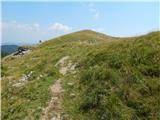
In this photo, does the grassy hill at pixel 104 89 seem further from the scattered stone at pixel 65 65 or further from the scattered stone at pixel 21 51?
the scattered stone at pixel 21 51

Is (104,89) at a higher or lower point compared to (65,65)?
lower

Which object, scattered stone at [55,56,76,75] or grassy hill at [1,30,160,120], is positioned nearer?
grassy hill at [1,30,160,120]

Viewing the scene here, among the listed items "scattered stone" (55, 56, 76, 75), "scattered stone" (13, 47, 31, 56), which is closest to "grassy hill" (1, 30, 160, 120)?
"scattered stone" (55, 56, 76, 75)

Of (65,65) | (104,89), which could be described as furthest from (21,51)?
(104,89)

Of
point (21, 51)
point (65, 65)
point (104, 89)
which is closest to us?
point (104, 89)

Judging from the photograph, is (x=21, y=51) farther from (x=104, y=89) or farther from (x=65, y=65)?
(x=104, y=89)

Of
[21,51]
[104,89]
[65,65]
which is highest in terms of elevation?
[21,51]

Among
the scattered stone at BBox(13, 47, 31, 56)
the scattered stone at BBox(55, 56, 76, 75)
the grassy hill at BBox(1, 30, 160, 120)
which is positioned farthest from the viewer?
the scattered stone at BBox(13, 47, 31, 56)

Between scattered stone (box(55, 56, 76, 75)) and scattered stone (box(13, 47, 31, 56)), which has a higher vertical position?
scattered stone (box(13, 47, 31, 56))

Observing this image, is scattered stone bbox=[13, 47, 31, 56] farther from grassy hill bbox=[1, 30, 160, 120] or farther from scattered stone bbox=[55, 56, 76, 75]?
grassy hill bbox=[1, 30, 160, 120]

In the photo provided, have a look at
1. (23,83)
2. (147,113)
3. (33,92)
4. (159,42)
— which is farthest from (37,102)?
(159,42)

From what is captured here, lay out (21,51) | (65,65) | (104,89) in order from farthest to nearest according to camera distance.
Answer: (21,51)
(65,65)
(104,89)

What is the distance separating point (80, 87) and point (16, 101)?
4.23 m

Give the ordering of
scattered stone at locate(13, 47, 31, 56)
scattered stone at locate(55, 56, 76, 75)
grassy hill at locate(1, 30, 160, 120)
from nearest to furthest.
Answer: grassy hill at locate(1, 30, 160, 120), scattered stone at locate(55, 56, 76, 75), scattered stone at locate(13, 47, 31, 56)
